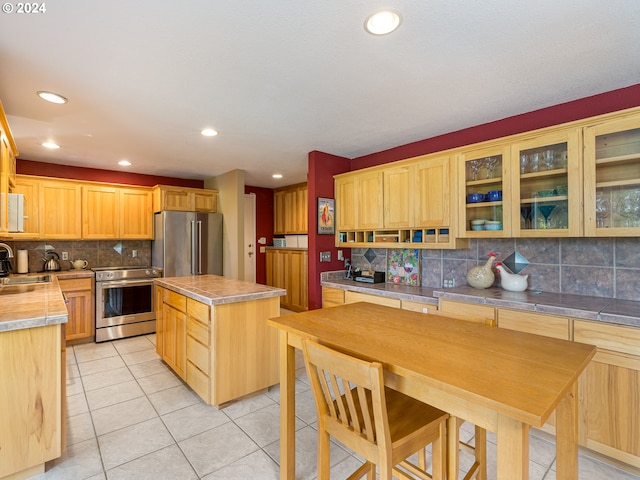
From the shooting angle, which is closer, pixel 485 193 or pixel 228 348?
pixel 228 348

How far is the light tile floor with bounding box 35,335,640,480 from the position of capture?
1.79 metres

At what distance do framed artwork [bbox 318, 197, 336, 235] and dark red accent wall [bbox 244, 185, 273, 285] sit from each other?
2.74 metres

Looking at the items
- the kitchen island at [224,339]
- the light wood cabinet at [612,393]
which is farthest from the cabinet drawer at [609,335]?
the kitchen island at [224,339]

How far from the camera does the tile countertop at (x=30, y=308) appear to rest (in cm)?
166

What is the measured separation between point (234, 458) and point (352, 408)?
3.87 feet

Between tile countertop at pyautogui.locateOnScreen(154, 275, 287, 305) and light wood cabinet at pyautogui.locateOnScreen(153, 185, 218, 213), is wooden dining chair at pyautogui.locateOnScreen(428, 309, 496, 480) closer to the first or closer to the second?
tile countertop at pyautogui.locateOnScreen(154, 275, 287, 305)

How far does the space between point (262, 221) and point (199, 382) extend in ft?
13.3

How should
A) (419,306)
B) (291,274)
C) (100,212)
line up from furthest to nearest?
(291,274), (100,212), (419,306)

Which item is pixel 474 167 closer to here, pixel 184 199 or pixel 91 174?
pixel 184 199

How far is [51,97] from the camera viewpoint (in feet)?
7.54

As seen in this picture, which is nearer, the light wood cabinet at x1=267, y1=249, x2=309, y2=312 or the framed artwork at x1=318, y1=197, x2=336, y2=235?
the framed artwork at x1=318, y1=197, x2=336, y2=235

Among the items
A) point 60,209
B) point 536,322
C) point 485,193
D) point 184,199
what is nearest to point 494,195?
point 485,193

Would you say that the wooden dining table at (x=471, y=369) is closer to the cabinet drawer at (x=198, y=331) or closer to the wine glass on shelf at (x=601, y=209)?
the cabinet drawer at (x=198, y=331)

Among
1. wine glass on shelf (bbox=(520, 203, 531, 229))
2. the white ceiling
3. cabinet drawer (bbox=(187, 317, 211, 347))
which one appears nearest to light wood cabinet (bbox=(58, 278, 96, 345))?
the white ceiling
